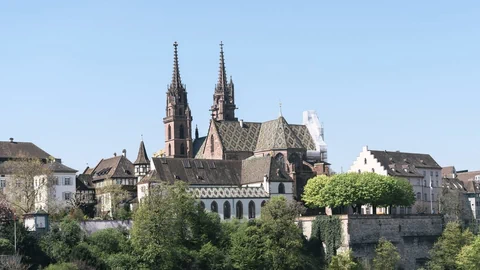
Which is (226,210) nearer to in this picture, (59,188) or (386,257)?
(59,188)

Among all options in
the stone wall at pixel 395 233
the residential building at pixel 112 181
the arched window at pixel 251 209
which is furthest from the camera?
the residential building at pixel 112 181

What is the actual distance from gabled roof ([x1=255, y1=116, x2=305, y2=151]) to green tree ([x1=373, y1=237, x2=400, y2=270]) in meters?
26.5

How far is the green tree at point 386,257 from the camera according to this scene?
10694 cm

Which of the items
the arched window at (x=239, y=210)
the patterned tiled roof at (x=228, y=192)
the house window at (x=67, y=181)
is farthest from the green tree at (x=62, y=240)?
the arched window at (x=239, y=210)

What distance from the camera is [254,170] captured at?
123812 mm

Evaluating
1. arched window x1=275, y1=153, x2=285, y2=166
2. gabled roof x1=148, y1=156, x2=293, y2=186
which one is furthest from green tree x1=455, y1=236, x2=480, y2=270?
arched window x1=275, y1=153, x2=285, y2=166

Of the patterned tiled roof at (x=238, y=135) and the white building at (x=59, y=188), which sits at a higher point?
the patterned tiled roof at (x=238, y=135)

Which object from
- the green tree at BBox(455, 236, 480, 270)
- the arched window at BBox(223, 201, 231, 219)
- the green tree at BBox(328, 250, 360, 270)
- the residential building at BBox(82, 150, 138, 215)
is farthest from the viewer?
the residential building at BBox(82, 150, 138, 215)

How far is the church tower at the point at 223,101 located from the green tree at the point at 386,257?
59.7m

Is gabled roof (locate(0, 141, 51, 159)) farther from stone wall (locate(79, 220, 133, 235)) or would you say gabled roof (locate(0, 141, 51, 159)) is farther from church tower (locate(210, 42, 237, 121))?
church tower (locate(210, 42, 237, 121))

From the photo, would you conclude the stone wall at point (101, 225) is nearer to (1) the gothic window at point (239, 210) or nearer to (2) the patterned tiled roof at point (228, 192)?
(2) the patterned tiled roof at point (228, 192)

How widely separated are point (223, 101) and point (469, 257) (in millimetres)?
67383

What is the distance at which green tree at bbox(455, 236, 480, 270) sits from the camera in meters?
107

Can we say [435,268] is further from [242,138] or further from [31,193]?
[31,193]
